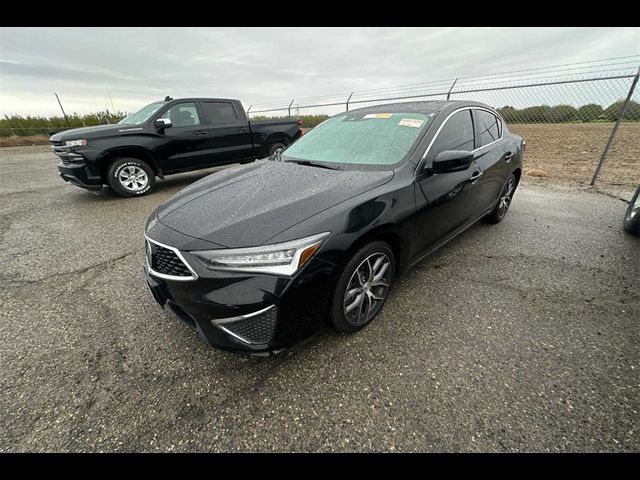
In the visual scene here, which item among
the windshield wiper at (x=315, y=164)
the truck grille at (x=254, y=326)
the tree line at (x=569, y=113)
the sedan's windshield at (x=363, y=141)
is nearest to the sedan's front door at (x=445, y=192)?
the sedan's windshield at (x=363, y=141)

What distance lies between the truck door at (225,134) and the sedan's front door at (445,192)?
4881 mm

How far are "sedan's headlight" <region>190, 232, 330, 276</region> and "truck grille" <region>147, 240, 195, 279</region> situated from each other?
13cm

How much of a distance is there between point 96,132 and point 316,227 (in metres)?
5.26

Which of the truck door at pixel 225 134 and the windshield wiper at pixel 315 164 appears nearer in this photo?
the windshield wiper at pixel 315 164

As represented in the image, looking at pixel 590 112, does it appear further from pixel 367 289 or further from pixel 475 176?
pixel 367 289

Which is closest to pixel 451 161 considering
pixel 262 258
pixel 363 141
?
pixel 363 141

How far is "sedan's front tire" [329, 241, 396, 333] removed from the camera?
175 cm

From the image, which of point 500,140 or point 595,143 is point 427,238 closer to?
point 500,140

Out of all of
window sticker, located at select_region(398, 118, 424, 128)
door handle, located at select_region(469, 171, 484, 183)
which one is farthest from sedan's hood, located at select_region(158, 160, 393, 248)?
door handle, located at select_region(469, 171, 484, 183)

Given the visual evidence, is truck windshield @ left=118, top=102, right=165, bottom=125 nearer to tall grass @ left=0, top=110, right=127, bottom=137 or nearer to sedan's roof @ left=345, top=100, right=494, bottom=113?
sedan's roof @ left=345, top=100, right=494, bottom=113

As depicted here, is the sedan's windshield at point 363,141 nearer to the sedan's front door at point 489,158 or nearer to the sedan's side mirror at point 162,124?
the sedan's front door at point 489,158

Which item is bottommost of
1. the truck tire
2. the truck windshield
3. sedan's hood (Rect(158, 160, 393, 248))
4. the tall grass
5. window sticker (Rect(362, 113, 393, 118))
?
the truck tire

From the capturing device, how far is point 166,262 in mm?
1628

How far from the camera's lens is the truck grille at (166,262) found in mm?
1548
